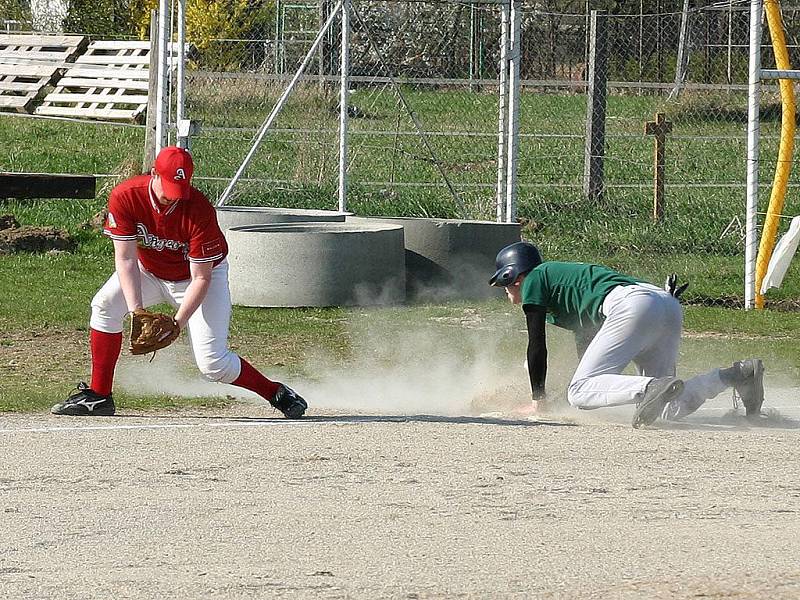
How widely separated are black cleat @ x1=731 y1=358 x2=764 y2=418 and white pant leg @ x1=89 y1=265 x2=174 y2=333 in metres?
3.09

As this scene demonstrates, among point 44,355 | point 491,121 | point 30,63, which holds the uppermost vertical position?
point 30,63

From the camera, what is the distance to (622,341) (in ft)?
25.3

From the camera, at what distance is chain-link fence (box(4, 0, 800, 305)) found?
52.2 ft

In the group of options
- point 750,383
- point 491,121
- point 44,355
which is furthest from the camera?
point 491,121

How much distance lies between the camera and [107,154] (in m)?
21.9

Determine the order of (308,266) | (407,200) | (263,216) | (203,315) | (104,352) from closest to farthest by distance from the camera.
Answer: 1. (203,315)
2. (104,352)
3. (308,266)
4. (263,216)
5. (407,200)

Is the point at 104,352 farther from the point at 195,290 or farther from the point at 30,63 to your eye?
the point at 30,63

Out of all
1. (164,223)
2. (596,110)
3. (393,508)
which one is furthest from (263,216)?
(393,508)

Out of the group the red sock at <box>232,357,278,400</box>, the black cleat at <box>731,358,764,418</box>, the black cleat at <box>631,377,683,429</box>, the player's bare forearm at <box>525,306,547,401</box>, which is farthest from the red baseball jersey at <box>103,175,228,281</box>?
the black cleat at <box>731,358,764,418</box>

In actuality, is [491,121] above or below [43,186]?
above

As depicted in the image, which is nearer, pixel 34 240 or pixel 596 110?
pixel 34 240

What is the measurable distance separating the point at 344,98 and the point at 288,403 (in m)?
7.51

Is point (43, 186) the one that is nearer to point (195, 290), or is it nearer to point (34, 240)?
point (34, 240)

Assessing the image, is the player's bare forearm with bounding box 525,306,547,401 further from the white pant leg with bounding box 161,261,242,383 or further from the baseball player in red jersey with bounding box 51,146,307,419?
the white pant leg with bounding box 161,261,242,383
